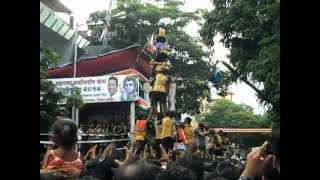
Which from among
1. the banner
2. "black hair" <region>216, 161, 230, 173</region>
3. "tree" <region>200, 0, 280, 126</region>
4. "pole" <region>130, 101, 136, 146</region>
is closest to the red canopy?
the banner

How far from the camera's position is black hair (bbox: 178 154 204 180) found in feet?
11.1

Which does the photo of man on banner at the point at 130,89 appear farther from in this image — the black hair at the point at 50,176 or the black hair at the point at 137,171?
the black hair at the point at 50,176

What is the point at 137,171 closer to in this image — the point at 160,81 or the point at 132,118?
the point at 132,118

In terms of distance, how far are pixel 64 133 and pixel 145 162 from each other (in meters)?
0.60

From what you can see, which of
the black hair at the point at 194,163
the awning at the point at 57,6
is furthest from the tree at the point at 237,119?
the awning at the point at 57,6

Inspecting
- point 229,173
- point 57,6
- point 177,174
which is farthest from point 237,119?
point 57,6

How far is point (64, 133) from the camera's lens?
3330mm

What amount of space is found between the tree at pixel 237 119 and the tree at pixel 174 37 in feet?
0.41

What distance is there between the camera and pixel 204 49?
11.7ft

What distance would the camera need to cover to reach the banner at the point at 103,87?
3416 millimetres
